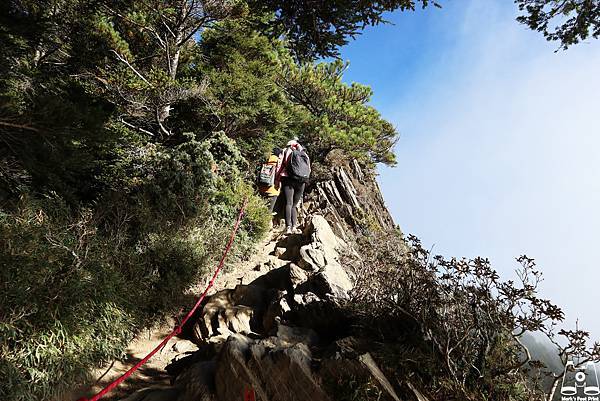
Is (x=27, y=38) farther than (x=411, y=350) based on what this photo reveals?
Yes

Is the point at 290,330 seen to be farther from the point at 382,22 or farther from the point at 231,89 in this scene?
the point at 231,89

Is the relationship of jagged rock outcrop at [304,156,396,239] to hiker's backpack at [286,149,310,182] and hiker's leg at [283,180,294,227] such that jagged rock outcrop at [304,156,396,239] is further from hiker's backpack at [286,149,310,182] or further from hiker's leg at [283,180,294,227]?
hiker's backpack at [286,149,310,182]

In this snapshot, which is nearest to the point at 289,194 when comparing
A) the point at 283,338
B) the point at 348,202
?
the point at 348,202

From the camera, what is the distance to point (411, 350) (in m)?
3.06

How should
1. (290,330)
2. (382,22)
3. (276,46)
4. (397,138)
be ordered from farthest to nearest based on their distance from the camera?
(397,138)
(276,46)
(382,22)
(290,330)

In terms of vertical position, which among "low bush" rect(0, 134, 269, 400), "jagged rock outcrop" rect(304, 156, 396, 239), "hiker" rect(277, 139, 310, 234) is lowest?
"low bush" rect(0, 134, 269, 400)

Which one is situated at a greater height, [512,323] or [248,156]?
[248,156]

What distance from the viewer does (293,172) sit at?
805cm

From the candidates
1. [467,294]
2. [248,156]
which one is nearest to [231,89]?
[248,156]

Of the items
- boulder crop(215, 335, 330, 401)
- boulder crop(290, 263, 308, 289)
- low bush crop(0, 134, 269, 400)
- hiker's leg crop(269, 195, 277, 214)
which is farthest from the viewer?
hiker's leg crop(269, 195, 277, 214)

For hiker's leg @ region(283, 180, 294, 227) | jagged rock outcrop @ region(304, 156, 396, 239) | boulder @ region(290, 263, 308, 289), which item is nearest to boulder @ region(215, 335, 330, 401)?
boulder @ region(290, 263, 308, 289)

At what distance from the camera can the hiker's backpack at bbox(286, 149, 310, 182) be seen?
8008 millimetres

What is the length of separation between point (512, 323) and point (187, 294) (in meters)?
5.55

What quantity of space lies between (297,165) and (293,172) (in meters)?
0.21
